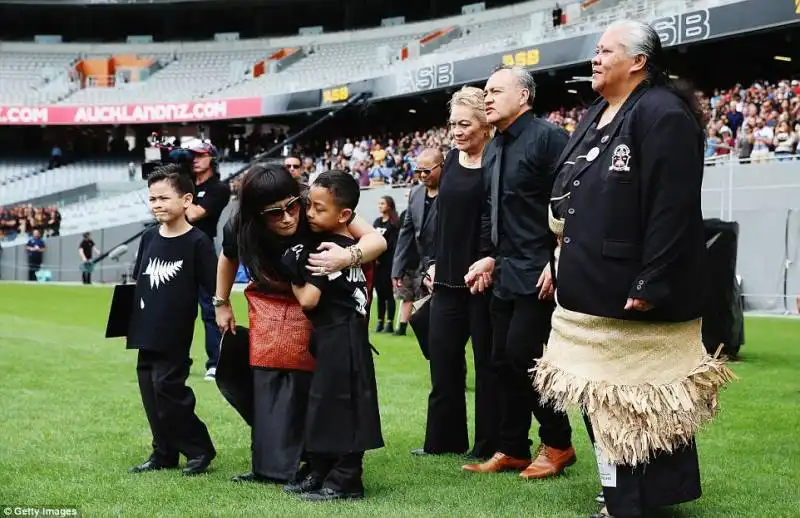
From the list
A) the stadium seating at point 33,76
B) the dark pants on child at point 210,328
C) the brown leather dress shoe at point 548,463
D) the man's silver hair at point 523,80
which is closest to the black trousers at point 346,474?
the brown leather dress shoe at point 548,463

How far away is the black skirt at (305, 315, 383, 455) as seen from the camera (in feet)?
15.5

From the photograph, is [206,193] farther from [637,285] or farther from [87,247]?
[87,247]

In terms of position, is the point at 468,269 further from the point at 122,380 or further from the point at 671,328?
the point at 122,380

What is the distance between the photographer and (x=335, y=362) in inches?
187

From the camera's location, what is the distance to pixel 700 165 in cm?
399

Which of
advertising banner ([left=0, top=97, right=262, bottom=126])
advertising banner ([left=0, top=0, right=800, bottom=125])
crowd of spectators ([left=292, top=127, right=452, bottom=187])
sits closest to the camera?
advertising banner ([left=0, top=0, right=800, bottom=125])

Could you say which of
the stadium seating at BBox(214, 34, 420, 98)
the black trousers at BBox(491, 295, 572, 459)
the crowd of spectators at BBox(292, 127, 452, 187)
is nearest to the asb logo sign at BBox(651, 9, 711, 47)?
the crowd of spectators at BBox(292, 127, 452, 187)

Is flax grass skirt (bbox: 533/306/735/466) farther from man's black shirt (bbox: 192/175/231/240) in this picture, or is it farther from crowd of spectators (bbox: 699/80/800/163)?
crowd of spectators (bbox: 699/80/800/163)

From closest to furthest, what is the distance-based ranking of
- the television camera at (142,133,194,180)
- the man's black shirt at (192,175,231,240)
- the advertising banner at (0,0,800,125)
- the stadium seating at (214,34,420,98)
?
the television camera at (142,133,194,180), the man's black shirt at (192,175,231,240), the advertising banner at (0,0,800,125), the stadium seating at (214,34,420,98)

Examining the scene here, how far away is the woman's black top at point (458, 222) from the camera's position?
5.61 metres

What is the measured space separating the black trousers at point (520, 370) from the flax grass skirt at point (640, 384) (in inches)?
34.1

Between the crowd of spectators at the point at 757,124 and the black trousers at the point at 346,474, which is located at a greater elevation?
the crowd of spectators at the point at 757,124

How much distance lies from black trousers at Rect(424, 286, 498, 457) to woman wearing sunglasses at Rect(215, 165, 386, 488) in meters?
0.97

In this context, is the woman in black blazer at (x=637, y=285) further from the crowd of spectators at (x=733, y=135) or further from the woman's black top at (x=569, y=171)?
the crowd of spectators at (x=733, y=135)
